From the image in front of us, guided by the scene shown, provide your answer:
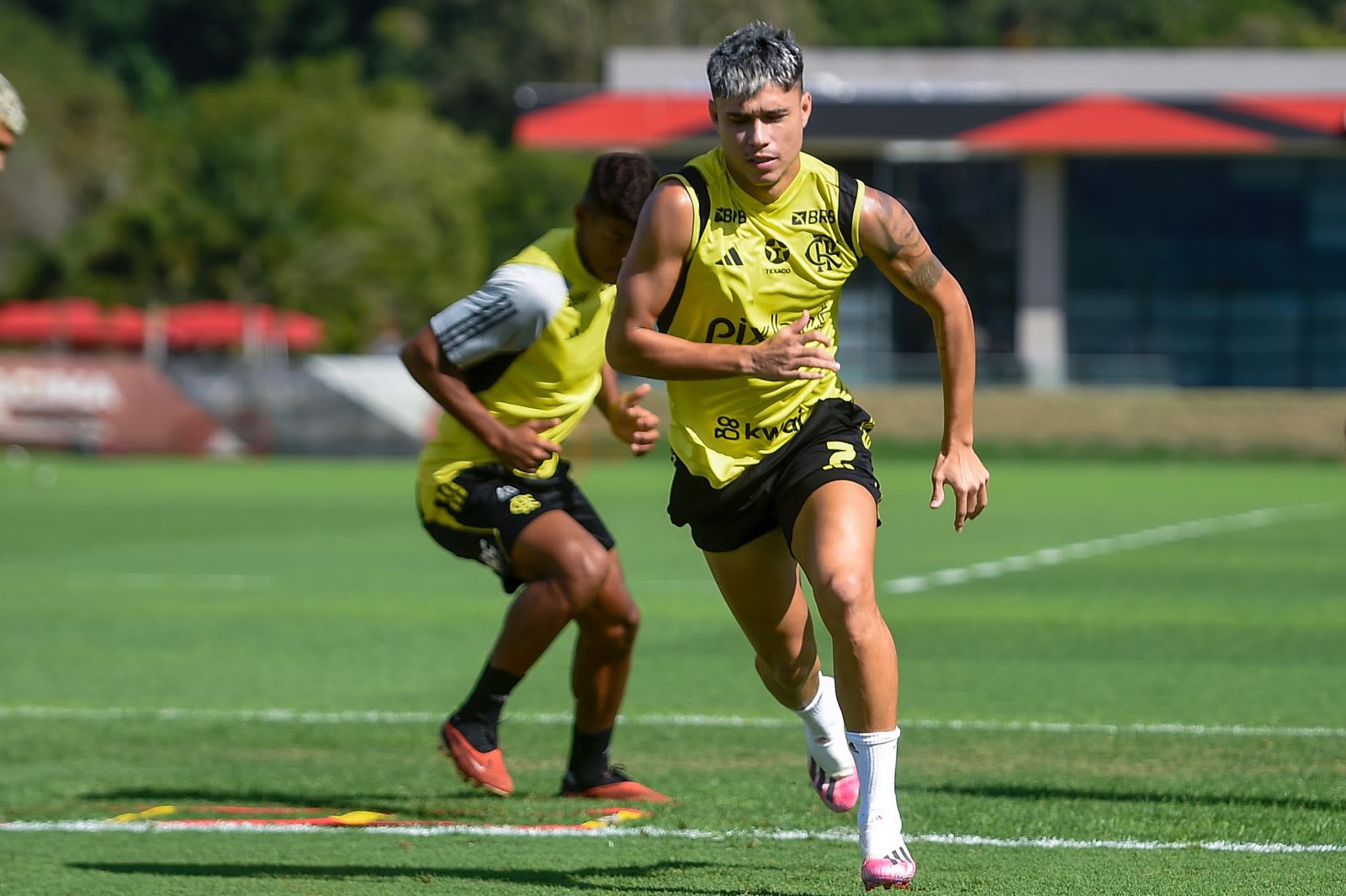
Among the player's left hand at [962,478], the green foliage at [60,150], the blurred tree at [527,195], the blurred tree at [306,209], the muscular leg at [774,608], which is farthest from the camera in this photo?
the blurred tree at [527,195]

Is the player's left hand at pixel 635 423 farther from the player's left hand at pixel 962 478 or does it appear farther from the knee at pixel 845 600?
the knee at pixel 845 600

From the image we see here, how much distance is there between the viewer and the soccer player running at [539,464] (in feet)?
24.2

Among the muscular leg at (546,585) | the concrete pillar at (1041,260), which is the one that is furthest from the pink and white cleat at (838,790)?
the concrete pillar at (1041,260)

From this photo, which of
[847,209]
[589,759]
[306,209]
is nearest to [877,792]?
[847,209]

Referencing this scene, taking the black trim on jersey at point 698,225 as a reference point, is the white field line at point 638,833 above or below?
below

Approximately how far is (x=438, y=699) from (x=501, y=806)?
303cm

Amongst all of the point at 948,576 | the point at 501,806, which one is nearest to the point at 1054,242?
the point at 948,576

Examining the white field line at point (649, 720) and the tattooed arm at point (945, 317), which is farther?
the white field line at point (649, 720)

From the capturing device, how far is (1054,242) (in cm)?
4731

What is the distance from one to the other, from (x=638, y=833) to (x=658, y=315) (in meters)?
1.81

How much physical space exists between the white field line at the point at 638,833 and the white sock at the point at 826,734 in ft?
0.83

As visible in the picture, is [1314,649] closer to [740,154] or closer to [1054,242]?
[740,154]

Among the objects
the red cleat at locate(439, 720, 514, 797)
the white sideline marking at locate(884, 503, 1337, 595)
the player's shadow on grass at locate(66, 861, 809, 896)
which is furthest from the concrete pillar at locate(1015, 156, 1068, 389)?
the player's shadow on grass at locate(66, 861, 809, 896)

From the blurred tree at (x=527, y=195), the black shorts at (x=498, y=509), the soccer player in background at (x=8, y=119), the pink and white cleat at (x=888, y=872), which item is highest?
the soccer player in background at (x=8, y=119)
